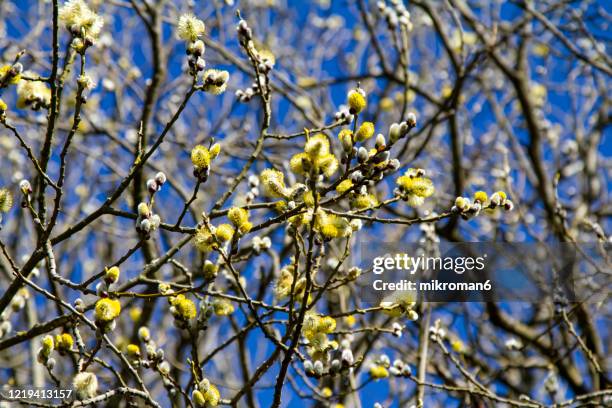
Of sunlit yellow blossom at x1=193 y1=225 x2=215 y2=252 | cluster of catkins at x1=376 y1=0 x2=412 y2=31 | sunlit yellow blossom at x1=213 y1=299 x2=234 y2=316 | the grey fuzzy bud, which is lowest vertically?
sunlit yellow blossom at x1=213 y1=299 x2=234 y2=316

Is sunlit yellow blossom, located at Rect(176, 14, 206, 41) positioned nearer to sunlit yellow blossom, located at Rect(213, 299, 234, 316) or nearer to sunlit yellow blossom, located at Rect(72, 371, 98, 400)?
sunlit yellow blossom, located at Rect(213, 299, 234, 316)

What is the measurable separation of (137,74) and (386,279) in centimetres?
396

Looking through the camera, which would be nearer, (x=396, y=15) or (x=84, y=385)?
(x=84, y=385)

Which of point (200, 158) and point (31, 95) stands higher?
point (31, 95)

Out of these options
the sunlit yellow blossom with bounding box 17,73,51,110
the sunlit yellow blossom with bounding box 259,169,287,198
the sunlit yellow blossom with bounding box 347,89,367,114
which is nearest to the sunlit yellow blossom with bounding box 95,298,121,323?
the sunlit yellow blossom with bounding box 259,169,287,198

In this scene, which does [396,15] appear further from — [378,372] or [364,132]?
[364,132]

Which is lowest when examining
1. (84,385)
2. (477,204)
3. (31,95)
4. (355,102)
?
(84,385)

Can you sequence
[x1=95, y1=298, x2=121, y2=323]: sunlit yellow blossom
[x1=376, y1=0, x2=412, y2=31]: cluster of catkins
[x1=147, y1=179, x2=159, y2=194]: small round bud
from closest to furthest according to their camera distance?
[x1=95, y1=298, x2=121, y2=323]: sunlit yellow blossom, [x1=147, y1=179, x2=159, y2=194]: small round bud, [x1=376, y1=0, x2=412, y2=31]: cluster of catkins

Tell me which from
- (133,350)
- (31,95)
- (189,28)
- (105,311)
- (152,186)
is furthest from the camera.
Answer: (31,95)

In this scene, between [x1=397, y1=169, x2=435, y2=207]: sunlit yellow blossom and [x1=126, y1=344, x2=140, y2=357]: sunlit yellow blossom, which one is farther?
[x1=126, y1=344, x2=140, y2=357]: sunlit yellow blossom

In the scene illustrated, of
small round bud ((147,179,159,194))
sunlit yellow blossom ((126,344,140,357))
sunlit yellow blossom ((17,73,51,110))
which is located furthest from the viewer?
sunlit yellow blossom ((17,73,51,110))

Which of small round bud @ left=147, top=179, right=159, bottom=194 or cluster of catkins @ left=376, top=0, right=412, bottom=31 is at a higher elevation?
cluster of catkins @ left=376, top=0, right=412, bottom=31

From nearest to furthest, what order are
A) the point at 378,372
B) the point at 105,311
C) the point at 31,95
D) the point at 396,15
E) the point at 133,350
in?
the point at 105,311
the point at 133,350
the point at 31,95
the point at 378,372
the point at 396,15

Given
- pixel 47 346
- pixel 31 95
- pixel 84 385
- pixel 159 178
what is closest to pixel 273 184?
pixel 159 178
